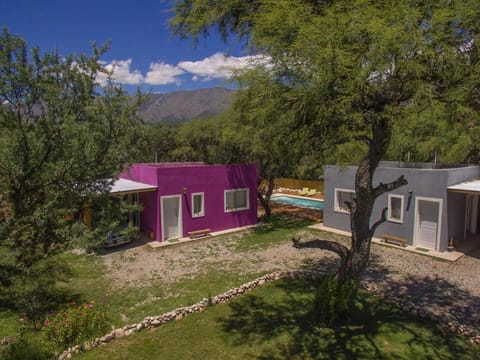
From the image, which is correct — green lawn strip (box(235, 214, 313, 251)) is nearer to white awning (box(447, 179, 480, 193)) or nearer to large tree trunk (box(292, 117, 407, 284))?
large tree trunk (box(292, 117, 407, 284))

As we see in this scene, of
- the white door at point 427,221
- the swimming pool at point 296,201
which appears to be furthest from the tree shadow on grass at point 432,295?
the swimming pool at point 296,201

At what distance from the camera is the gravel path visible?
8.63 metres

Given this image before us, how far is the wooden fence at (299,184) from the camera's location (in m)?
31.7

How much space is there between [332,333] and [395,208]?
9.03 metres

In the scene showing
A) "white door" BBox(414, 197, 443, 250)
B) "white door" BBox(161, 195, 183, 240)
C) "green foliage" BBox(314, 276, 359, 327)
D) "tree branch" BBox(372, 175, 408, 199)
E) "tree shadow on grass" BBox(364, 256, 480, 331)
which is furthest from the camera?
"white door" BBox(161, 195, 183, 240)

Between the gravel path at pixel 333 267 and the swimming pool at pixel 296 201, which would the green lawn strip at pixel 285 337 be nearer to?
the gravel path at pixel 333 267

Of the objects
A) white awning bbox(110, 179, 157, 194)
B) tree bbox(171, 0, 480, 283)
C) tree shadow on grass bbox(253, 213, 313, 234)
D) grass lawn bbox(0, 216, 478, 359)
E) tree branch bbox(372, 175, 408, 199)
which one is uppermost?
tree bbox(171, 0, 480, 283)

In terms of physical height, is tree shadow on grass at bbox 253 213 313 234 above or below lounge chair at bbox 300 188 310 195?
below

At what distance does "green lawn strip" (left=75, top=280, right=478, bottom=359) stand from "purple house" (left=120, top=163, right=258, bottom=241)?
23.1ft

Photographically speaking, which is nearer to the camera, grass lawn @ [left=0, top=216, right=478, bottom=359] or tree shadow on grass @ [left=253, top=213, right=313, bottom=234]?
grass lawn @ [left=0, top=216, right=478, bottom=359]

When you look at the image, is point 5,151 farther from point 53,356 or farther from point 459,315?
point 459,315

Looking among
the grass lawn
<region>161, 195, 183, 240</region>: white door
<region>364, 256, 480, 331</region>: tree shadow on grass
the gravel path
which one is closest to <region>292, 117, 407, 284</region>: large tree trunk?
the grass lawn

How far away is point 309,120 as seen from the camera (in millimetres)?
7062

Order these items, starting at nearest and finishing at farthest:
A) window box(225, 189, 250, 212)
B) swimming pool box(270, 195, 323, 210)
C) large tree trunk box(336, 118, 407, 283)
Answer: large tree trunk box(336, 118, 407, 283) → window box(225, 189, 250, 212) → swimming pool box(270, 195, 323, 210)
